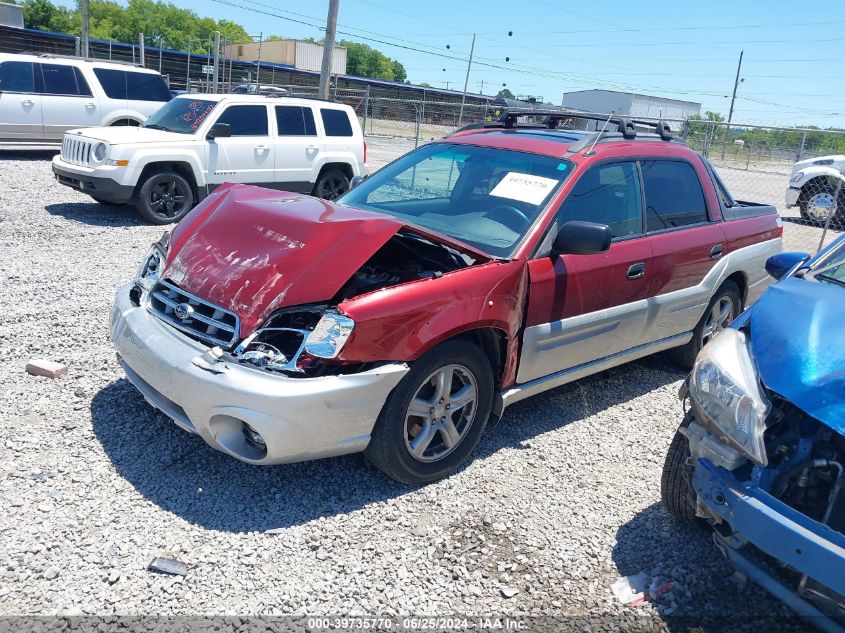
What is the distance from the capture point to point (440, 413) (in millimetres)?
3455

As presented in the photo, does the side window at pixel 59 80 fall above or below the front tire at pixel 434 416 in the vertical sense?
above

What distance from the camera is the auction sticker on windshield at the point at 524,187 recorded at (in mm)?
4000

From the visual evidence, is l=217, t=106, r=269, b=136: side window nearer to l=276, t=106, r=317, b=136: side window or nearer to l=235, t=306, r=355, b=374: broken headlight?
l=276, t=106, r=317, b=136: side window

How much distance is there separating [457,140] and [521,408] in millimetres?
1951

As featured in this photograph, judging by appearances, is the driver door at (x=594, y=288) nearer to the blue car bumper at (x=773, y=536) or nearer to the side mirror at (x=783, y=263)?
the side mirror at (x=783, y=263)

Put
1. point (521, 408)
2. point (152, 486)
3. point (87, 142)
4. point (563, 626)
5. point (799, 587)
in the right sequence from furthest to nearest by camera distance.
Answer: point (87, 142) < point (521, 408) < point (152, 486) < point (563, 626) < point (799, 587)

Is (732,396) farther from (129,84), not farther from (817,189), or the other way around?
(129,84)

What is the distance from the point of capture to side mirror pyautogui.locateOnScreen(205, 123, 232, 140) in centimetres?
949

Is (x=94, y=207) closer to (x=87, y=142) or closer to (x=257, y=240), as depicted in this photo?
(x=87, y=142)

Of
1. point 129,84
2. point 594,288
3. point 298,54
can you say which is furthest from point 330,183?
point 298,54

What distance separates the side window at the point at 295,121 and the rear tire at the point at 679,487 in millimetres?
8576

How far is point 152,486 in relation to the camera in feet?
10.8

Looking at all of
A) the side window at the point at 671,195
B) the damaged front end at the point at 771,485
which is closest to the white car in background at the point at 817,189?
the side window at the point at 671,195

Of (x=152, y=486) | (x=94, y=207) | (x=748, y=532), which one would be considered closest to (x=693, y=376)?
(x=748, y=532)
